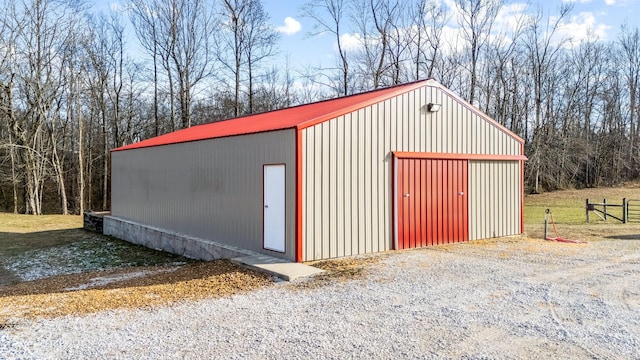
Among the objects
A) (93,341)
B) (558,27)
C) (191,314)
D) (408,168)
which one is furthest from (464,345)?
(558,27)

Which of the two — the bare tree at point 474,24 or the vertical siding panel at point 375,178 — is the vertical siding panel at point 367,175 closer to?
the vertical siding panel at point 375,178

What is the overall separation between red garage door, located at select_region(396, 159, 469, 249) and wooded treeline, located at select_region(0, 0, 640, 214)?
48.7 feet

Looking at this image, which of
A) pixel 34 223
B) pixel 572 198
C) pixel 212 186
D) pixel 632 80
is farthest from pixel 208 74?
pixel 632 80

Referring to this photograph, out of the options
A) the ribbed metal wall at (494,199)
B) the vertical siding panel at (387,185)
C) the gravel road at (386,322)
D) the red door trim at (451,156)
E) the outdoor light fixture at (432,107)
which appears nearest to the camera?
the gravel road at (386,322)

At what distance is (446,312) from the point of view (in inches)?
191

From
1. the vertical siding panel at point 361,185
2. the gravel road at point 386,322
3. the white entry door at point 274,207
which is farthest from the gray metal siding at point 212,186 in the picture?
the gravel road at point 386,322

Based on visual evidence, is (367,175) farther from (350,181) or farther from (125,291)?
(125,291)

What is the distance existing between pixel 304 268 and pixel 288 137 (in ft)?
7.13

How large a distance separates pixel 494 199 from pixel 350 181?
4.17m

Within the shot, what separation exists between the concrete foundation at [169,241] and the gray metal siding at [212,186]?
0.24m

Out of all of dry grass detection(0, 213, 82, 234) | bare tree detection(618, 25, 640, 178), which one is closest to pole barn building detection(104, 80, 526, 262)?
dry grass detection(0, 213, 82, 234)

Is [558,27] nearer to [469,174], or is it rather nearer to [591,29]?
[591,29]

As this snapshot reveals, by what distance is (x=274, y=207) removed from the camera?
25.8 ft

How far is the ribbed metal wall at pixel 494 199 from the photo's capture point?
10.0 metres
